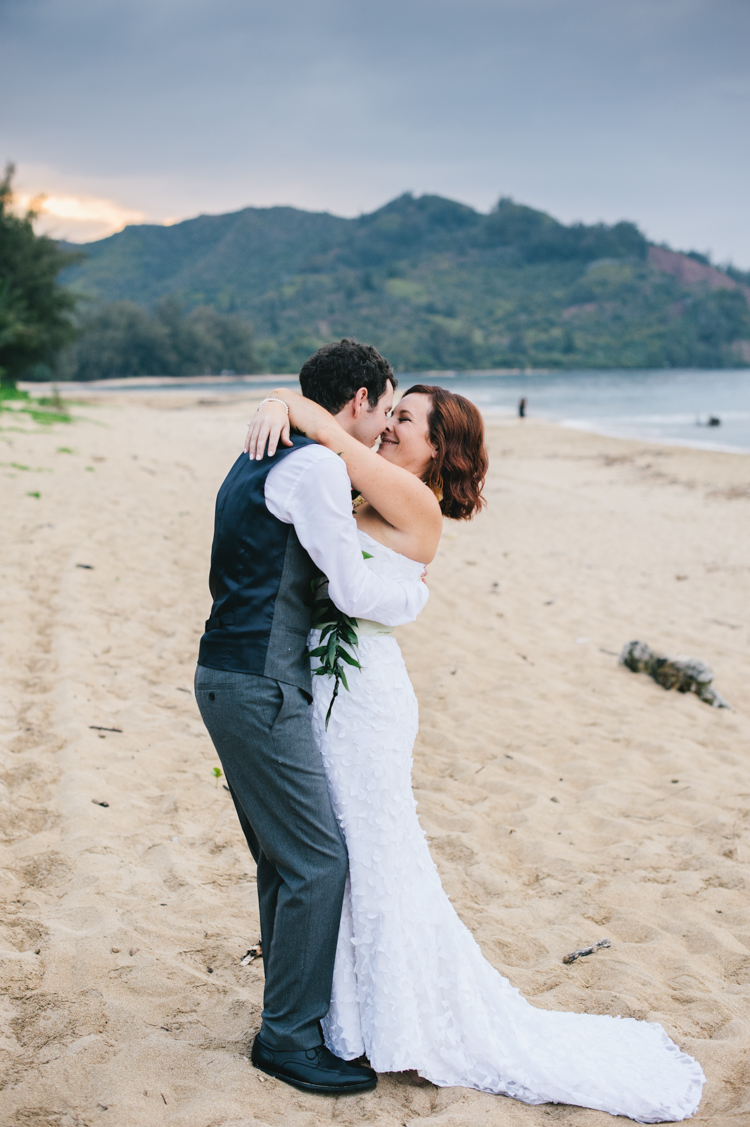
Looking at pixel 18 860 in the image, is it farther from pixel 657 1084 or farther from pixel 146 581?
pixel 146 581

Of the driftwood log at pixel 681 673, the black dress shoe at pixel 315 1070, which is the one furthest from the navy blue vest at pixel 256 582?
the driftwood log at pixel 681 673

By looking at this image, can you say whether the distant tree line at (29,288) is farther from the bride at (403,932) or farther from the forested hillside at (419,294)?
the forested hillside at (419,294)

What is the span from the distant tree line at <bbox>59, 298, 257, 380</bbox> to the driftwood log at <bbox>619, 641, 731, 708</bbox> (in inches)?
2868

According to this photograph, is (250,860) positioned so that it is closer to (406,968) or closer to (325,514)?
(406,968)

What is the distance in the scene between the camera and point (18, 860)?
333 cm

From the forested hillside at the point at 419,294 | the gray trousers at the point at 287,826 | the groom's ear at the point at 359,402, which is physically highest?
the forested hillside at the point at 419,294

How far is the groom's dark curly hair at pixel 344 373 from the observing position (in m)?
2.31

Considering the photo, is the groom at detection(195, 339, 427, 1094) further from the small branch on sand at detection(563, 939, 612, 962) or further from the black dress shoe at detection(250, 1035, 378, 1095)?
the small branch on sand at detection(563, 939, 612, 962)

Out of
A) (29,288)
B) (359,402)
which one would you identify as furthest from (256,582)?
(29,288)

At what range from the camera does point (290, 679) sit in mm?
2184

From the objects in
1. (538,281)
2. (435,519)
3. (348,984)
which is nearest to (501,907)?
(348,984)

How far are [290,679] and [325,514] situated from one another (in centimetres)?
49

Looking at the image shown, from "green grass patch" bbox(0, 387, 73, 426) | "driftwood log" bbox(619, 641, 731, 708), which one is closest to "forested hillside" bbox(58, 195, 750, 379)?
"green grass patch" bbox(0, 387, 73, 426)

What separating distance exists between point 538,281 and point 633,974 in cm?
17401
